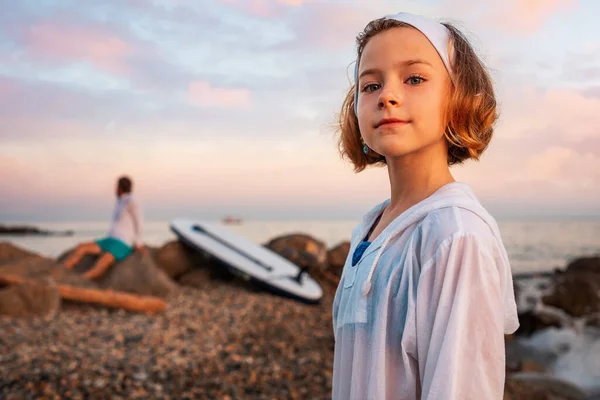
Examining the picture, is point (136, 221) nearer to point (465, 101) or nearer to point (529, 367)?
point (529, 367)

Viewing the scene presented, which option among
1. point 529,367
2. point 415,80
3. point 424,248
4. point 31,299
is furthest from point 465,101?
point 31,299

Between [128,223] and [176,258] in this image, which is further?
[176,258]

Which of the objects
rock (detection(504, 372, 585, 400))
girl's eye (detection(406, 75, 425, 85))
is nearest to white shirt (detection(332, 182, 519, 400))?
girl's eye (detection(406, 75, 425, 85))

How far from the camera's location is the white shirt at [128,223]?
8.62 m

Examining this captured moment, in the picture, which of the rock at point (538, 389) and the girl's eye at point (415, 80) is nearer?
the girl's eye at point (415, 80)

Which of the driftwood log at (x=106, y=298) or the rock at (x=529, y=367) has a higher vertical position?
the driftwood log at (x=106, y=298)

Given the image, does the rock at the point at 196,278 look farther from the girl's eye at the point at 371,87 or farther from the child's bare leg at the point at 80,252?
the girl's eye at the point at 371,87

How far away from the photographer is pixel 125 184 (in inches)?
350

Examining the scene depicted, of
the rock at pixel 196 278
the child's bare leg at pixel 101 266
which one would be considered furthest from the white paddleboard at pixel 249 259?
the child's bare leg at pixel 101 266

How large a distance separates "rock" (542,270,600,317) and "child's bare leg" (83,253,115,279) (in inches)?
339

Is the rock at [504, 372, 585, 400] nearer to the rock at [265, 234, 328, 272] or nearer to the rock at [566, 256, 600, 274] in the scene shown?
the rock at [265, 234, 328, 272]

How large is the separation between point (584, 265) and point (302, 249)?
8.85 metres

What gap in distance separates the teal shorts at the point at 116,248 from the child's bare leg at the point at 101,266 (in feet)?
0.27

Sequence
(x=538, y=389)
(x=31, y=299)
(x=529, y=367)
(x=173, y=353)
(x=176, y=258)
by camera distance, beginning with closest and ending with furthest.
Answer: (x=538, y=389) < (x=173, y=353) < (x=31, y=299) < (x=529, y=367) < (x=176, y=258)
